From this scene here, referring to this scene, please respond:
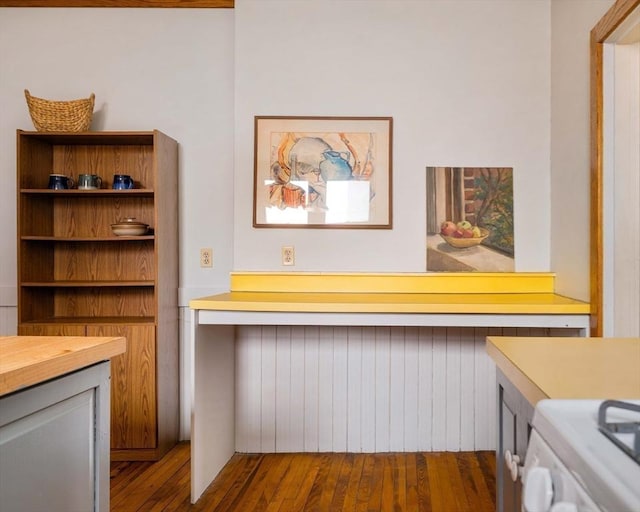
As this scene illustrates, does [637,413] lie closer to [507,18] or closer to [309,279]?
[309,279]

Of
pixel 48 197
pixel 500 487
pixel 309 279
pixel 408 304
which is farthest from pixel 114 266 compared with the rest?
pixel 500 487

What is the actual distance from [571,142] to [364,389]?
1.58 meters

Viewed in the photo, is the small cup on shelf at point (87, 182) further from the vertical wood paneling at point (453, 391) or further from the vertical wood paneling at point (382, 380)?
the vertical wood paneling at point (453, 391)

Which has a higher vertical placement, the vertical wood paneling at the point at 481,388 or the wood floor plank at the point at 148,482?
the vertical wood paneling at the point at 481,388

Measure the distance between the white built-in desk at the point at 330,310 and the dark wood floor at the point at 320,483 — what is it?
134 mm

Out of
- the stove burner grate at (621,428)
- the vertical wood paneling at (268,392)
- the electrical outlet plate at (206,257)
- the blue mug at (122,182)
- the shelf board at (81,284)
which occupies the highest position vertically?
the blue mug at (122,182)

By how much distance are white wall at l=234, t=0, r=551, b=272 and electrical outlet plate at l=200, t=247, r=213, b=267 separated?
10.6 inches

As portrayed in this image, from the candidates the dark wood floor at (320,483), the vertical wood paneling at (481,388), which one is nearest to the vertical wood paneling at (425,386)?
the dark wood floor at (320,483)

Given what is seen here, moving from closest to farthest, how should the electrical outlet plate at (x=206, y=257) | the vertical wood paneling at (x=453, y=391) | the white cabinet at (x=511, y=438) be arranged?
the white cabinet at (x=511, y=438) < the vertical wood paneling at (x=453, y=391) < the electrical outlet plate at (x=206, y=257)

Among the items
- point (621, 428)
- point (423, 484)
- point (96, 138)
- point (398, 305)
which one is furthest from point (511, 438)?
point (96, 138)

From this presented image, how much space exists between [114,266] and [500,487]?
2.25 meters

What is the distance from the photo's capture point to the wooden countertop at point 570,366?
2.66ft

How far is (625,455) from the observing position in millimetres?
529

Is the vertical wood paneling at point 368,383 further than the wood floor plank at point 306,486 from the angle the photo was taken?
Yes
